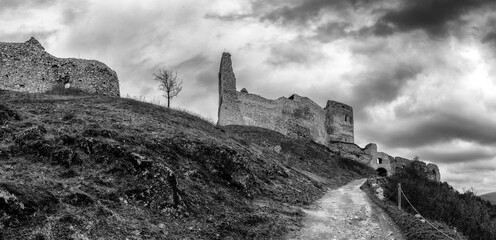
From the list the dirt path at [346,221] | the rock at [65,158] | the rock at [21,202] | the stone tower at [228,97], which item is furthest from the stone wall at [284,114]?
the rock at [21,202]

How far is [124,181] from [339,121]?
5000cm

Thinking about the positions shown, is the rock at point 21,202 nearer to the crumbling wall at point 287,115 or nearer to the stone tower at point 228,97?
the stone tower at point 228,97

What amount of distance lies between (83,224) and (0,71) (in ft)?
67.5

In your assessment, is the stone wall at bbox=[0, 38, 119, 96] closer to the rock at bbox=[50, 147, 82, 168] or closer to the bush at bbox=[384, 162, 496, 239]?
the rock at bbox=[50, 147, 82, 168]

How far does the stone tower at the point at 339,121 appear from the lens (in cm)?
5778

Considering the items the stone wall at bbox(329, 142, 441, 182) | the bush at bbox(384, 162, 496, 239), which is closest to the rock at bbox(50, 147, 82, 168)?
the bush at bbox(384, 162, 496, 239)

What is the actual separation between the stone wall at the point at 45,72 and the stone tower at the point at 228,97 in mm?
15108

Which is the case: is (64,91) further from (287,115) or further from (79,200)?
(287,115)

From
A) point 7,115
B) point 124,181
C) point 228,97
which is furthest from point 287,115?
point 124,181

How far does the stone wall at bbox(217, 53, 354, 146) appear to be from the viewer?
43.1 metres

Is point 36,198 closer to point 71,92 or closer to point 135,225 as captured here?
point 135,225

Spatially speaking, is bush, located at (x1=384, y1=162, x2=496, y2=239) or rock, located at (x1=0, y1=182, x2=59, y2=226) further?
bush, located at (x1=384, y1=162, x2=496, y2=239)

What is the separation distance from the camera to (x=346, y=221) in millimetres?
15320

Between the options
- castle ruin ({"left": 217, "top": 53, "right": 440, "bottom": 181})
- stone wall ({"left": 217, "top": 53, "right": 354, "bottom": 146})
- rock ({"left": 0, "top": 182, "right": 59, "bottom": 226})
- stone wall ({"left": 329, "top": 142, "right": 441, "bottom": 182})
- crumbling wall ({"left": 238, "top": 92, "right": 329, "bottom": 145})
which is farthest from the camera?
stone wall ({"left": 329, "top": 142, "right": 441, "bottom": 182})
